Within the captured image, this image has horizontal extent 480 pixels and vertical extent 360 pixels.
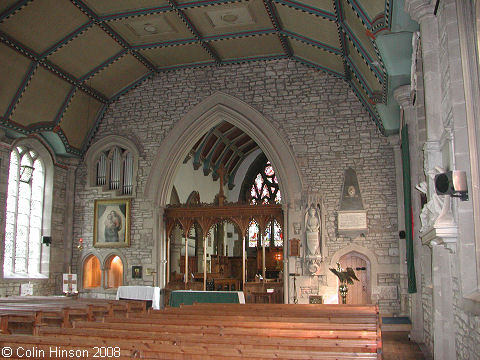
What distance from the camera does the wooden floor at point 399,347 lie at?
7.37 meters

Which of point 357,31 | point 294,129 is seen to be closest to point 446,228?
point 357,31

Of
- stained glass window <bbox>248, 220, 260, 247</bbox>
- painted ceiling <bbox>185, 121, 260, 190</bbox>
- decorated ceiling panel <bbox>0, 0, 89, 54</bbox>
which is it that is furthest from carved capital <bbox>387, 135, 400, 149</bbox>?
stained glass window <bbox>248, 220, 260, 247</bbox>

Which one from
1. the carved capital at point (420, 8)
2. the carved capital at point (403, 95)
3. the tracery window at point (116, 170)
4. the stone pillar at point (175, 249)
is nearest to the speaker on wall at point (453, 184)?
the carved capital at point (420, 8)

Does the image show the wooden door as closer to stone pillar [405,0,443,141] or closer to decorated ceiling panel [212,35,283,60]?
decorated ceiling panel [212,35,283,60]

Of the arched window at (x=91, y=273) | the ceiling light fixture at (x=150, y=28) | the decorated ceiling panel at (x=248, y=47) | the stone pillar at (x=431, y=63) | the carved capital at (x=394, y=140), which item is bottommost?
the arched window at (x=91, y=273)

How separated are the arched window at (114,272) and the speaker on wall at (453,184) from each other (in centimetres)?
1054

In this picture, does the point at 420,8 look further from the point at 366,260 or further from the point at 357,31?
the point at 366,260

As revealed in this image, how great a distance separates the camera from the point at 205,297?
452 inches

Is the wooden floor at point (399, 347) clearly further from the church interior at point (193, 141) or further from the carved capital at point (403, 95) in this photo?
the carved capital at point (403, 95)

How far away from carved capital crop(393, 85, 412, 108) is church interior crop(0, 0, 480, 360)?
0.04 m

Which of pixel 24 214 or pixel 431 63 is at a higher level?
pixel 431 63

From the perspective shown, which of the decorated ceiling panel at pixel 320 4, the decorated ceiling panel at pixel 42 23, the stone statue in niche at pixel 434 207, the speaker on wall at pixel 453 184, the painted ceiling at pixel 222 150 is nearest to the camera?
the speaker on wall at pixel 453 184

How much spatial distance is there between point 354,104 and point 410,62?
4782 mm

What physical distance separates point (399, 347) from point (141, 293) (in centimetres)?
622
